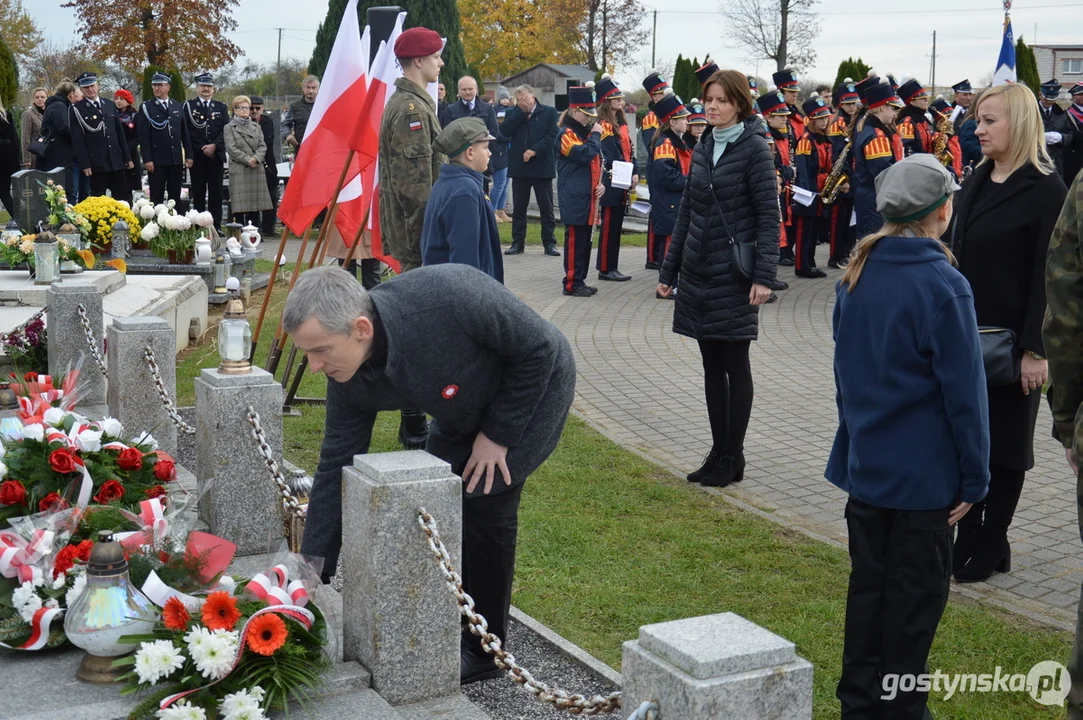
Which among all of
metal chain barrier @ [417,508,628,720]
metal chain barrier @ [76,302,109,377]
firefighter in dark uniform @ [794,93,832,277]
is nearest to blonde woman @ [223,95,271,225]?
firefighter in dark uniform @ [794,93,832,277]

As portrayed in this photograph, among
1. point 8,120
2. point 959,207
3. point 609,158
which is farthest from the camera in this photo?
point 8,120

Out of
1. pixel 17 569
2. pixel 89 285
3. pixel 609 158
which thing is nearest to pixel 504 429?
pixel 17 569

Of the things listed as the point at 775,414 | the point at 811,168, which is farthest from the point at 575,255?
the point at 775,414

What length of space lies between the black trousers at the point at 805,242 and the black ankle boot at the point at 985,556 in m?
10.4

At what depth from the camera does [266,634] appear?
3574mm

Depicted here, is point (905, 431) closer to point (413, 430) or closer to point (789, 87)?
point (413, 430)

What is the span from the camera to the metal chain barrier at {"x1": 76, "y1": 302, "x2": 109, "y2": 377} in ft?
23.8

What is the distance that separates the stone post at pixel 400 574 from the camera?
3740 millimetres

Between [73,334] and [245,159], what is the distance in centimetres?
1016

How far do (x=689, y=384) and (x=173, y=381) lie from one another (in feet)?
14.1

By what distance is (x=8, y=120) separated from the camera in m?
20.4

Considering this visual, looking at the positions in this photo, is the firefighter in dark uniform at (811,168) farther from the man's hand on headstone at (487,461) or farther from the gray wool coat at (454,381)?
the man's hand on headstone at (487,461)

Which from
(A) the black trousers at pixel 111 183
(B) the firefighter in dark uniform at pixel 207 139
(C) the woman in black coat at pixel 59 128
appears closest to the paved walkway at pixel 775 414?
(B) the firefighter in dark uniform at pixel 207 139

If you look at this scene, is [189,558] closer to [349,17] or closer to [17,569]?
[17,569]
